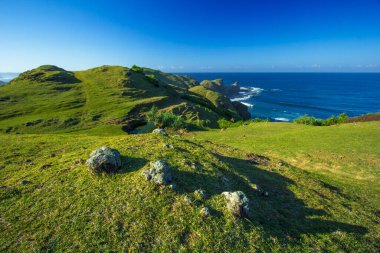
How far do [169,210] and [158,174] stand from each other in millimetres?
2409

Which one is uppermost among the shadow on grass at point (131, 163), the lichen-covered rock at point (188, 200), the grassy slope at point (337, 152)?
the shadow on grass at point (131, 163)

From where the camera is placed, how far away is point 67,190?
1323 centimetres

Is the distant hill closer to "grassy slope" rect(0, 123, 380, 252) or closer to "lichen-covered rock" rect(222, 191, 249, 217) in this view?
"grassy slope" rect(0, 123, 380, 252)

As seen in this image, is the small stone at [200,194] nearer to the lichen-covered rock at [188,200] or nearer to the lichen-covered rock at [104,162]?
the lichen-covered rock at [188,200]

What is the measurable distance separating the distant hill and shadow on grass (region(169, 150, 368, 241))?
5358 centimetres

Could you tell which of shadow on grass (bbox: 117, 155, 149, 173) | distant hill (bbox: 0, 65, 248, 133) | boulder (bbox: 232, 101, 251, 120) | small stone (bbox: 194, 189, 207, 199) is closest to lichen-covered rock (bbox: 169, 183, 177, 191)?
small stone (bbox: 194, 189, 207, 199)

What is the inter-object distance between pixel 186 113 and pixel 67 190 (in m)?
74.6

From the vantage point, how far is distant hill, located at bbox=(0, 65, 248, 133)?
64.8 m

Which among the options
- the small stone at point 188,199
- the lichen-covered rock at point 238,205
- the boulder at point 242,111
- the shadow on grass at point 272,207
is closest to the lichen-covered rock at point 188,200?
the small stone at point 188,199

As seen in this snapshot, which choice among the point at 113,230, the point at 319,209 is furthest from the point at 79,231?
the point at 319,209

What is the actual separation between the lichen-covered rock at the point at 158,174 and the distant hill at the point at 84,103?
53.3 m

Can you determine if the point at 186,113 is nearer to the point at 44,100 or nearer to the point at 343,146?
the point at 44,100

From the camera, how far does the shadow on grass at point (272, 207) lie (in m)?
12.7

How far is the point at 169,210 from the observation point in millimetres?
12055
